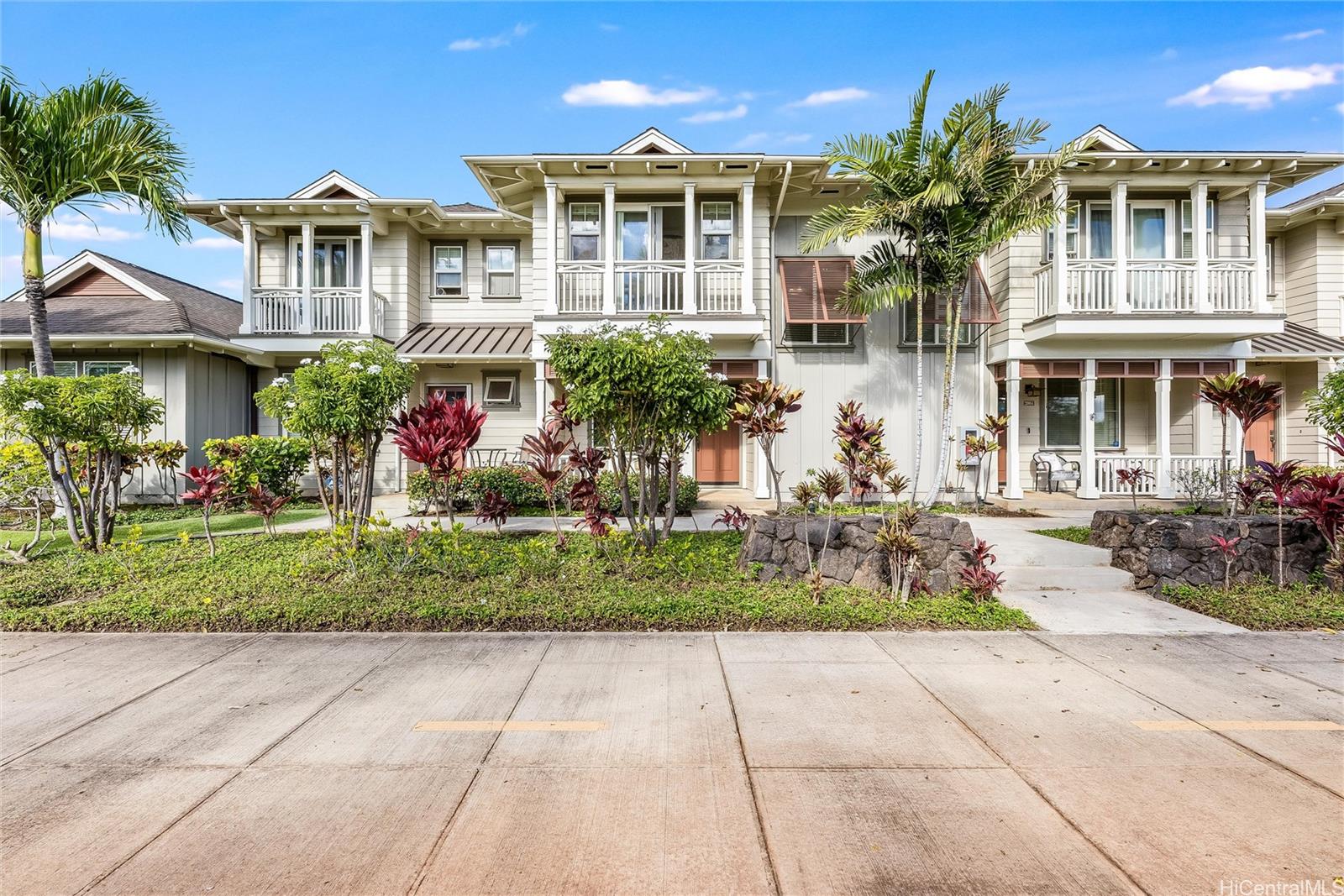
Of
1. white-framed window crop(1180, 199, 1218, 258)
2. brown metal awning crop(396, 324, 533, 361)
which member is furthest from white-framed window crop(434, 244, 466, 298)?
white-framed window crop(1180, 199, 1218, 258)

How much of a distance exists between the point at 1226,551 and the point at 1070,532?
9.41 ft

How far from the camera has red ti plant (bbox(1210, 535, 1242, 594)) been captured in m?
6.71

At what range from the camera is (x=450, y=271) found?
16328 millimetres

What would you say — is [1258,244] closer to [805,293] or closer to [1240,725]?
[805,293]

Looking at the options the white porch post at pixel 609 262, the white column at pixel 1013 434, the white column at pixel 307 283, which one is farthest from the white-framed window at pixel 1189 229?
the white column at pixel 307 283

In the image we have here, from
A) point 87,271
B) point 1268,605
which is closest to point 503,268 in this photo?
point 87,271

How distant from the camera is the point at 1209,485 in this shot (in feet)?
41.7

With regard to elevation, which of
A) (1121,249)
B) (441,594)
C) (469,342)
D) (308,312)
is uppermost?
(1121,249)

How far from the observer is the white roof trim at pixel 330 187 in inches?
574

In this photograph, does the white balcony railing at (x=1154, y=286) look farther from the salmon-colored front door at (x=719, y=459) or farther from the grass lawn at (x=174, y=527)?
the grass lawn at (x=174, y=527)

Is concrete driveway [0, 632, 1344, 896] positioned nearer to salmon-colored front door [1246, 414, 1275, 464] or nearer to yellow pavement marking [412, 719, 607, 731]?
yellow pavement marking [412, 719, 607, 731]

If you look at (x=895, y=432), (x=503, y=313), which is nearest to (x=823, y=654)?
(x=895, y=432)

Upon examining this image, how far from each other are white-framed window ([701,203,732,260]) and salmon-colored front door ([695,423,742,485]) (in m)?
3.93

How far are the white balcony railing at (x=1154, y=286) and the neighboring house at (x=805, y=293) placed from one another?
5cm
